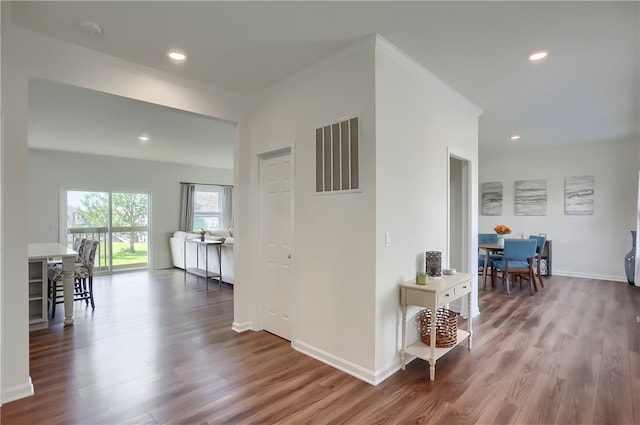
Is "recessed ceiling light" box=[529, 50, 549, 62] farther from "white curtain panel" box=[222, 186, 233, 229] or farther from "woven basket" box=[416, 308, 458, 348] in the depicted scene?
"white curtain panel" box=[222, 186, 233, 229]

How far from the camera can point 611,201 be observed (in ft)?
20.4

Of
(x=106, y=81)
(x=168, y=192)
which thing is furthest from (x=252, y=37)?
(x=168, y=192)

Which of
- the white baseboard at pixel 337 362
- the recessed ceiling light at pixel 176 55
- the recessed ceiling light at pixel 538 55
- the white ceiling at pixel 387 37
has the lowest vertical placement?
the white baseboard at pixel 337 362

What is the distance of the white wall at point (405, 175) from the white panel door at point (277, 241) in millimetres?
1091

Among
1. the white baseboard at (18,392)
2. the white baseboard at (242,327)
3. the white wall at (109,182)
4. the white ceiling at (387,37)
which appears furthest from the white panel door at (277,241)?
the white wall at (109,182)

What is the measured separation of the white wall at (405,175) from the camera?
2.60 m

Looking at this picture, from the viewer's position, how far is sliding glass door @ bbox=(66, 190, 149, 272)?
7160mm

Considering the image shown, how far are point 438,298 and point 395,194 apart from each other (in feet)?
3.01

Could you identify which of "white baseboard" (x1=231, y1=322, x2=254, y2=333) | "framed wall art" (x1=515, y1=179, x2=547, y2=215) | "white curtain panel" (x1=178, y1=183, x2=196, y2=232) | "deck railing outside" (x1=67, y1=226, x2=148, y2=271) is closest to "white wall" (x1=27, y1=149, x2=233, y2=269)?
"white curtain panel" (x1=178, y1=183, x2=196, y2=232)

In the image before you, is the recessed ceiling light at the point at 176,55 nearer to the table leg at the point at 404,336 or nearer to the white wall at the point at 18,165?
the white wall at the point at 18,165

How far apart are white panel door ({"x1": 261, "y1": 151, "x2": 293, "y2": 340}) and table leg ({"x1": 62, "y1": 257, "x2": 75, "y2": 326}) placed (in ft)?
7.95

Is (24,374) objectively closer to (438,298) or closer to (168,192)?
(438,298)

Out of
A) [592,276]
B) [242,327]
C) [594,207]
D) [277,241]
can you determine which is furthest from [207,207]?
[592,276]

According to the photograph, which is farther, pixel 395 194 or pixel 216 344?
pixel 216 344
